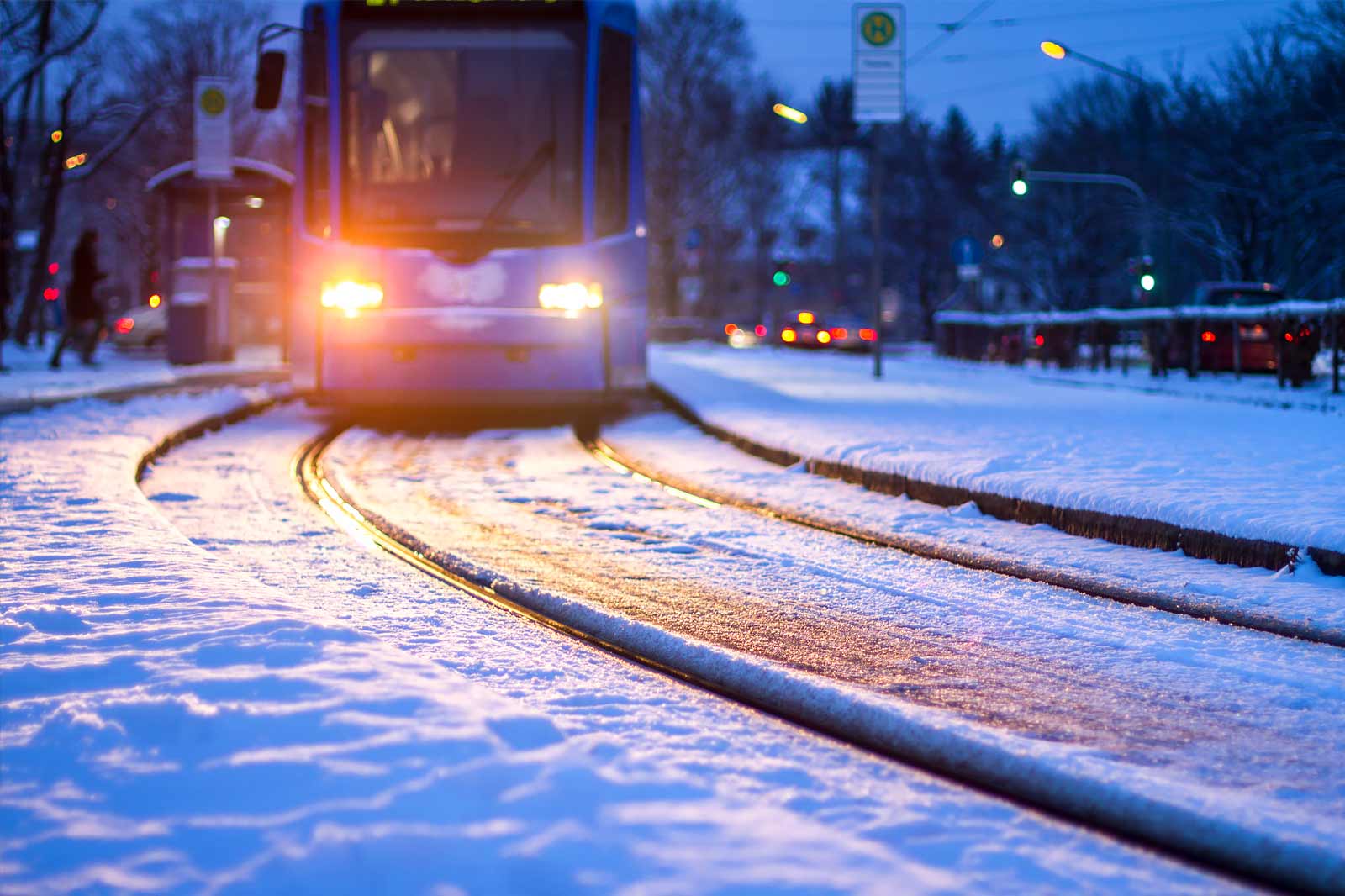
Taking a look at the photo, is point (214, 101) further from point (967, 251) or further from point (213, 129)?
point (967, 251)

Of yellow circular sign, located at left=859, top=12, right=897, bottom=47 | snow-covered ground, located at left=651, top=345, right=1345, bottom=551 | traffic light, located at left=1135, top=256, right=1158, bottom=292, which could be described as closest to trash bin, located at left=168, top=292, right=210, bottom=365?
snow-covered ground, located at left=651, top=345, right=1345, bottom=551

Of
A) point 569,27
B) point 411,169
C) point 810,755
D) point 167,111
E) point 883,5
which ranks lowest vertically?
point 810,755

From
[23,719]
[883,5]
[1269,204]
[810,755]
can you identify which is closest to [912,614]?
[810,755]

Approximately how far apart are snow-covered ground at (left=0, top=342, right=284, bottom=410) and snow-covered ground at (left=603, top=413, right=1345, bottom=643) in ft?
29.1

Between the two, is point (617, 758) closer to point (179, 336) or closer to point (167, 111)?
point (179, 336)

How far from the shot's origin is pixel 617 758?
3482 millimetres

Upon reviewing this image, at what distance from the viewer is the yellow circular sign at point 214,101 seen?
23.5 m

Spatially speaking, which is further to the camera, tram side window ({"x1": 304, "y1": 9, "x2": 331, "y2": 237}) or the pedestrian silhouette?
the pedestrian silhouette

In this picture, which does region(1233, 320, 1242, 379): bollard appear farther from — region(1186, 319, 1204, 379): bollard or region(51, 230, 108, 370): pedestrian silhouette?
region(51, 230, 108, 370): pedestrian silhouette

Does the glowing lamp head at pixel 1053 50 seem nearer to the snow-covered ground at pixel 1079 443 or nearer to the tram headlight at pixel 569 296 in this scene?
the snow-covered ground at pixel 1079 443

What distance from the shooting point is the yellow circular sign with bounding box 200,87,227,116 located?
23469 mm

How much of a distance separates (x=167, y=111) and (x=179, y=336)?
101 ft

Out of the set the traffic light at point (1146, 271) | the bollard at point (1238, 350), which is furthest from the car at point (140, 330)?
the bollard at point (1238, 350)

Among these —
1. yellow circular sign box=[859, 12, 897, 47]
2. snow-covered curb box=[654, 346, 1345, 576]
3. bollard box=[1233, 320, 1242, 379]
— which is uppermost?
yellow circular sign box=[859, 12, 897, 47]
